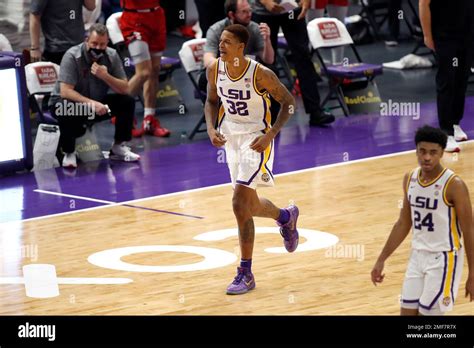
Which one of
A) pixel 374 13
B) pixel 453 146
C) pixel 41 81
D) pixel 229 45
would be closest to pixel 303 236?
pixel 229 45

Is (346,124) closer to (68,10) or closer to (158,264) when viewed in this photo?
(68,10)

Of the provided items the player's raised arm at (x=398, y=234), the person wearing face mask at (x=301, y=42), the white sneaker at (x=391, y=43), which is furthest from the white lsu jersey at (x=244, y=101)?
the white sneaker at (x=391, y=43)

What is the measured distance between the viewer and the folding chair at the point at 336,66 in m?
15.6

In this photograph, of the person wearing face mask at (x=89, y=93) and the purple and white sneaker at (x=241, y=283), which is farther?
the person wearing face mask at (x=89, y=93)

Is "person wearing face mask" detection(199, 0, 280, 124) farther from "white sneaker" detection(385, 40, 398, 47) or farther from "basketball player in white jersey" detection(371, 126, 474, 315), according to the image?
"basketball player in white jersey" detection(371, 126, 474, 315)

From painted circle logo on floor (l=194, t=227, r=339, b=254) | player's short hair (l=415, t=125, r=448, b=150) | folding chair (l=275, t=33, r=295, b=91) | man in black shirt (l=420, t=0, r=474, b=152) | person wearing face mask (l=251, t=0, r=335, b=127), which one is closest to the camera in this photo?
player's short hair (l=415, t=125, r=448, b=150)

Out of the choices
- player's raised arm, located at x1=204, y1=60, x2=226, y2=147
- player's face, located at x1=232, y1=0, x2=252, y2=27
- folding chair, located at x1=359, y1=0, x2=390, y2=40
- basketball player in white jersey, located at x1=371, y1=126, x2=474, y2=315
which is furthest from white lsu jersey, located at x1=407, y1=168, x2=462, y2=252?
folding chair, located at x1=359, y1=0, x2=390, y2=40

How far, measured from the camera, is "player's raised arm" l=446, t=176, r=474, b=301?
7.10 metres

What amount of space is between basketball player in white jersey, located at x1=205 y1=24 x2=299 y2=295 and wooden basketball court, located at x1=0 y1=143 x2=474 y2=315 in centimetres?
44

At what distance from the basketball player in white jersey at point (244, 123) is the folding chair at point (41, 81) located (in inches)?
185

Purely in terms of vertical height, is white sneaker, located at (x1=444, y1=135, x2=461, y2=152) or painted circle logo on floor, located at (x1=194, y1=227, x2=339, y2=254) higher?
painted circle logo on floor, located at (x1=194, y1=227, x2=339, y2=254)

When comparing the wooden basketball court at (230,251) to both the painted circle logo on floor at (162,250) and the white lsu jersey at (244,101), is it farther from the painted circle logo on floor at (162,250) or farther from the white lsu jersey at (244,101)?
the white lsu jersey at (244,101)

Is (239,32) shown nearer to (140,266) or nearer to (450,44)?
(140,266)
